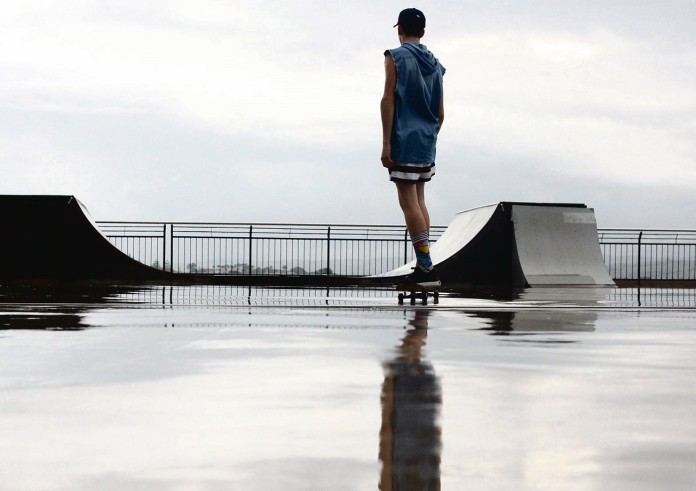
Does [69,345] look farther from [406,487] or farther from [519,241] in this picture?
[519,241]

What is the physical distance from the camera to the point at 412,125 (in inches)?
→ 316

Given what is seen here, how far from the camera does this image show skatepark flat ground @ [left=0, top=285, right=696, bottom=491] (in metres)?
2.09

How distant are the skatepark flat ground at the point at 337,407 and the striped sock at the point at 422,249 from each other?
8.64ft

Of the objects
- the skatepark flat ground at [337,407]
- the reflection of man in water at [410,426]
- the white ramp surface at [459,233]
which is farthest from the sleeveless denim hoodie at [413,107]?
the white ramp surface at [459,233]

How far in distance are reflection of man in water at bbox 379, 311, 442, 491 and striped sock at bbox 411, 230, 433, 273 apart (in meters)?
4.06

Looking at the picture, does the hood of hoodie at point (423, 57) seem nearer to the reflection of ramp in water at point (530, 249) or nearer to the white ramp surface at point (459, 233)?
the white ramp surface at point (459, 233)

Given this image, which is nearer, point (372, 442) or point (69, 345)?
point (372, 442)

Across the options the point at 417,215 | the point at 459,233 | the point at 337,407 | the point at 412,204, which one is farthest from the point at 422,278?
the point at 459,233

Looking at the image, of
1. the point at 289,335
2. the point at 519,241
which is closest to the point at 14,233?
the point at 519,241

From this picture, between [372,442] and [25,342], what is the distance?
2.74 metres

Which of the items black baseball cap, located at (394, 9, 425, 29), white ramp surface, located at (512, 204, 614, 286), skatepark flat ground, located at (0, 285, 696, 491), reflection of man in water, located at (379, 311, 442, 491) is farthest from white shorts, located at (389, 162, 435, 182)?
white ramp surface, located at (512, 204, 614, 286)

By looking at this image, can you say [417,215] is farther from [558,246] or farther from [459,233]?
[459,233]

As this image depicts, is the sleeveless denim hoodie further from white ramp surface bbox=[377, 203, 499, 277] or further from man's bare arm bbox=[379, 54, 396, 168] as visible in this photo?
white ramp surface bbox=[377, 203, 499, 277]

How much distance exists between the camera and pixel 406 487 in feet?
6.40
